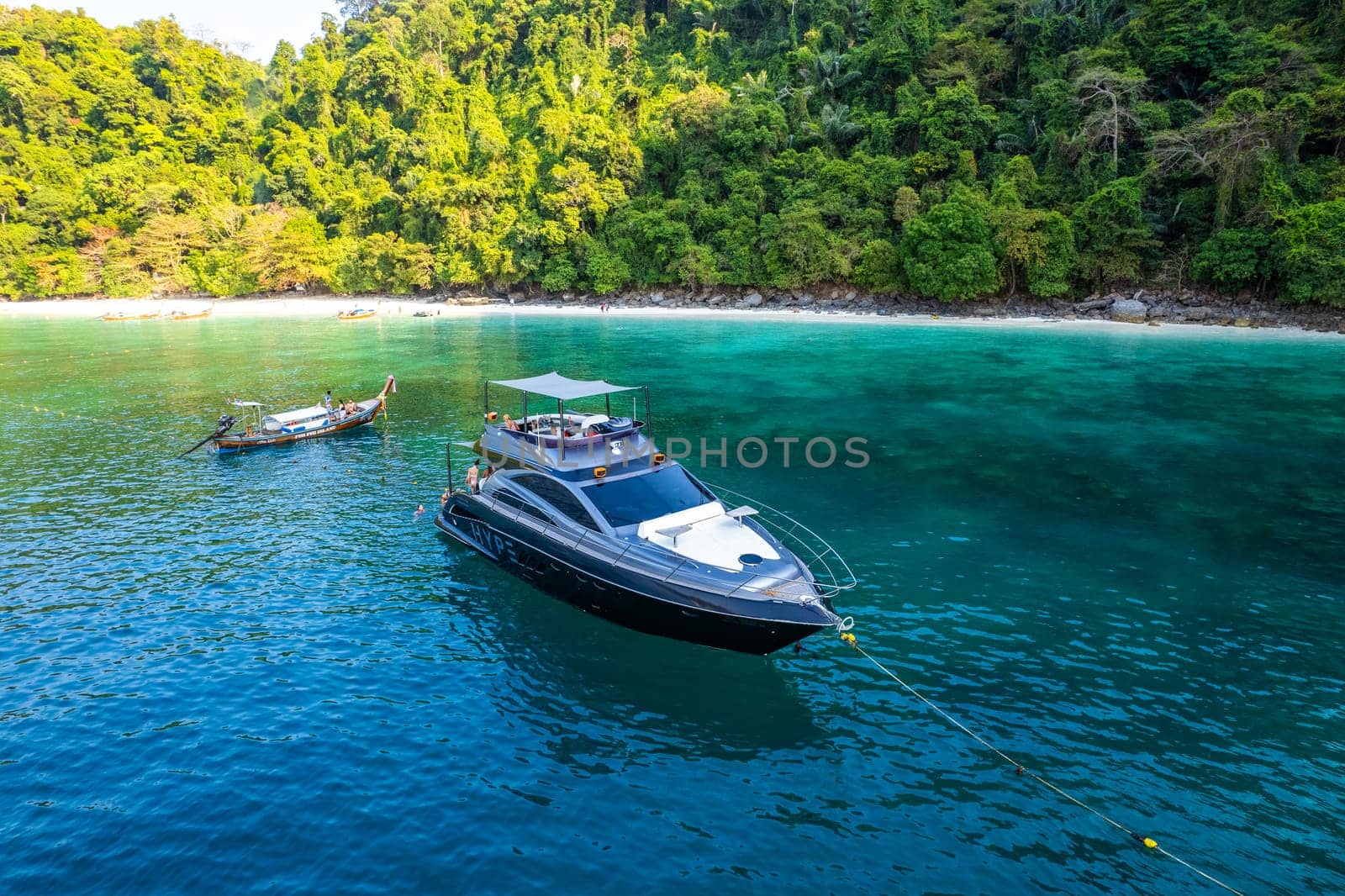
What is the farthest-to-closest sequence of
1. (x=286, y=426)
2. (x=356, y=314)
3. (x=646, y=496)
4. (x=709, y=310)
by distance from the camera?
(x=356, y=314) → (x=709, y=310) → (x=286, y=426) → (x=646, y=496)

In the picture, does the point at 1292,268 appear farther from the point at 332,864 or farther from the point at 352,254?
the point at 352,254

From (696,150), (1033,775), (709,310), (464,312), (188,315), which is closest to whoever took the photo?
(1033,775)

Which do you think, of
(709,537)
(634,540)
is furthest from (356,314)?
(709,537)

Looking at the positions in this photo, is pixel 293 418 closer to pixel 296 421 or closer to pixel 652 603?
pixel 296 421

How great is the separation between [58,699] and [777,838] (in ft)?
43.6

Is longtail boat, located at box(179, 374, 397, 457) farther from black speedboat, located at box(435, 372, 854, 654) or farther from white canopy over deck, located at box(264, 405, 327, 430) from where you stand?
black speedboat, located at box(435, 372, 854, 654)

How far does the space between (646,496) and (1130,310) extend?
200 feet

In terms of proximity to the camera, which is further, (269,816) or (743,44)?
(743,44)

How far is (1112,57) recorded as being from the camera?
65875mm

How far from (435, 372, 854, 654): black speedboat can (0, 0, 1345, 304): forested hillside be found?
54317mm

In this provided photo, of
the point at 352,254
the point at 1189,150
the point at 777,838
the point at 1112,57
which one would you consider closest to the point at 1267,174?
the point at 1189,150

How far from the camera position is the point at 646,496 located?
649 inches

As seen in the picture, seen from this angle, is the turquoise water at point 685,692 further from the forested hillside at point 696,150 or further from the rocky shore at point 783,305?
the forested hillside at point 696,150

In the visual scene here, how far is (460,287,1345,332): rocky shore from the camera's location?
56.1 m
